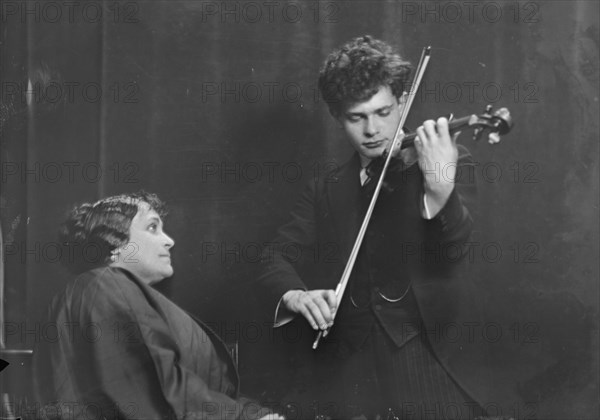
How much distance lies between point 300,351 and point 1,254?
2.07 m

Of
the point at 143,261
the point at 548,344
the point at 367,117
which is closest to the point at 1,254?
the point at 143,261

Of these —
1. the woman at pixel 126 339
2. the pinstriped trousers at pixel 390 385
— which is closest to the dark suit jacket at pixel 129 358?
the woman at pixel 126 339

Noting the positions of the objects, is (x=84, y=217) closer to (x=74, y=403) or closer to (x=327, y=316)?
(x=74, y=403)

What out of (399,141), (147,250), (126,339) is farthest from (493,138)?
(126,339)

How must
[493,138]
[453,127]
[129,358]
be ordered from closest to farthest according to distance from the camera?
[129,358] < [453,127] < [493,138]

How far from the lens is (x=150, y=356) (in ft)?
16.9

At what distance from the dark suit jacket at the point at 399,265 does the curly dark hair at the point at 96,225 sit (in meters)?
0.92

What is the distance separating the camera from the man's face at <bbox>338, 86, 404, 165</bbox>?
5262 millimetres

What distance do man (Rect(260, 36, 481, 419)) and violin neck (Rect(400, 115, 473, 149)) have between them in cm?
4

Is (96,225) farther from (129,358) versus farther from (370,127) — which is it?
(370,127)

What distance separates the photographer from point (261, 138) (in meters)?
5.47

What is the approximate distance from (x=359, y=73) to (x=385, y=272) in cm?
129

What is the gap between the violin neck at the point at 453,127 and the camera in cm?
523

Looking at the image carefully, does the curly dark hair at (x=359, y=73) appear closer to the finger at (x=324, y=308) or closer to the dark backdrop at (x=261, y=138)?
the dark backdrop at (x=261, y=138)
